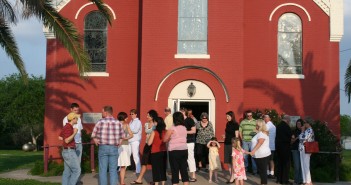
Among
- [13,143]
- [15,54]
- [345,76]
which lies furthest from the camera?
[13,143]

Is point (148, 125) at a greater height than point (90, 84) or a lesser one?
lesser

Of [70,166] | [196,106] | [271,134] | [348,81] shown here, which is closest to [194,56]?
[196,106]

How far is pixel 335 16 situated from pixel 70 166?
12.3 metres

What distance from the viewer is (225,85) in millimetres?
18531

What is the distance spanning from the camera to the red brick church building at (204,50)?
18.9 m

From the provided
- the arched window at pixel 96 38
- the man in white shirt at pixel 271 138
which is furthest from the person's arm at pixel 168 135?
the arched window at pixel 96 38

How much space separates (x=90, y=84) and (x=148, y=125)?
672cm

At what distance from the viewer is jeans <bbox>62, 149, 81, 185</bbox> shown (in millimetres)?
11859

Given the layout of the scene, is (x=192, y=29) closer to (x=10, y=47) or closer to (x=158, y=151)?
(x=10, y=47)

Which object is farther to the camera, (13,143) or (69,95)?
(13,143)

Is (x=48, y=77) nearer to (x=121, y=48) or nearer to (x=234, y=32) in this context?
(x=121, y=48)

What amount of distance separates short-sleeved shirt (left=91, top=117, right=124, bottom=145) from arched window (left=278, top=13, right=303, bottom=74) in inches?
387

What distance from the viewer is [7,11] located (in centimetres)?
1490

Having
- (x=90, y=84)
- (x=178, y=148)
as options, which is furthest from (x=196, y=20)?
(x=178, y=148)
